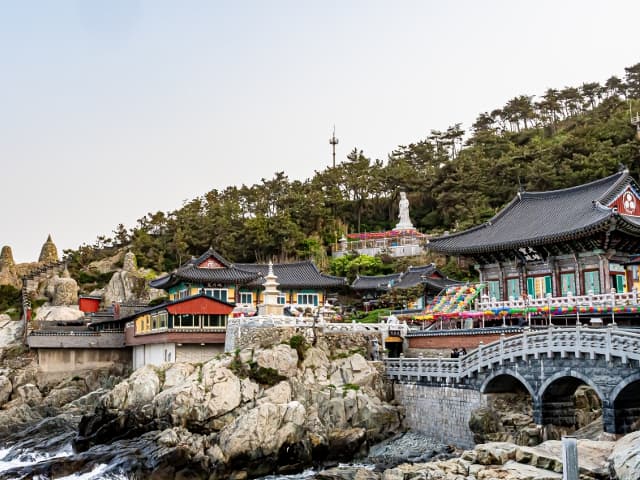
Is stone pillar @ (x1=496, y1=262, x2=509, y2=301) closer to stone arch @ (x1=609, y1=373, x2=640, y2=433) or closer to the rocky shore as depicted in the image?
the rocky shore

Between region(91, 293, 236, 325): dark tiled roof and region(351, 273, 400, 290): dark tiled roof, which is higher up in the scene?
region(351, 273, 400, 290): dark tiled roof

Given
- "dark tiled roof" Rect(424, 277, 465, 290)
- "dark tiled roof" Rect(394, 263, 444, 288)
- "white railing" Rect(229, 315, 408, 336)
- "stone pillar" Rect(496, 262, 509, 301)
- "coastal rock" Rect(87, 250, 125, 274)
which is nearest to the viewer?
"white railing" Rect(229, 315, 408, 336)

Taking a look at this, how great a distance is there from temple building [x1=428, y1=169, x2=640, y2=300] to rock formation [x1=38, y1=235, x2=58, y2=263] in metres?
54.5

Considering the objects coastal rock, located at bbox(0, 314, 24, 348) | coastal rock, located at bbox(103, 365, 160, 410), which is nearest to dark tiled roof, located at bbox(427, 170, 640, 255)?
coastal rock, located at bbox(103, 365, 160, 410)

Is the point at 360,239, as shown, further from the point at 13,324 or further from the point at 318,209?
the point at 13,324

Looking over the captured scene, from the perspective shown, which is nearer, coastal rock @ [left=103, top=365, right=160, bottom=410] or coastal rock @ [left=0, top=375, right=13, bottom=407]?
coastal rock @ [left=103, top=365, right=160, bottom=410]

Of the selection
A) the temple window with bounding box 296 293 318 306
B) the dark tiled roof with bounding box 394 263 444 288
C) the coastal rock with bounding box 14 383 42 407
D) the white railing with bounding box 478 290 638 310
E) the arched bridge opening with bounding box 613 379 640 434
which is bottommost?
the coastal rock with bounding box 14 383 42 407

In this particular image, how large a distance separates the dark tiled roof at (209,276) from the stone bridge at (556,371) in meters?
25.2

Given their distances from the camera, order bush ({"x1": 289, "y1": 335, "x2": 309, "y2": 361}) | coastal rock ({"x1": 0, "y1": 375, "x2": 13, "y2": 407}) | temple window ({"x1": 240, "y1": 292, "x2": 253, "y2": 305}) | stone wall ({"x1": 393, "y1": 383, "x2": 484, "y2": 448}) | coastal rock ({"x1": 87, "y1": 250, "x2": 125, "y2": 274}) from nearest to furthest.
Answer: stone wall ({"x1": 393, "y1": 383, "x2": 484, "y2": 448}) → bush ({"x1": 289, "y1": 335, "x2": 309, "y2": 361}) → coastal rock ({"x1": 0, "y1": 375, "x2": 13, "y2": 407}) → temple window ({"x1": 240, "y1": 292, "x2": 253, "y2": 305}) → coastal rock ({"x1": 87, "y1": 250, "x2": 125, "y2": 274})

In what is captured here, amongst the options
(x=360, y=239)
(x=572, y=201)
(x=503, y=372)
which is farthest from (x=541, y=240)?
(x=360, y=239)

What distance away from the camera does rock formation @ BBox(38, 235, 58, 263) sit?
84.4 meters

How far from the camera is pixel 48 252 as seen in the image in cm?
8494

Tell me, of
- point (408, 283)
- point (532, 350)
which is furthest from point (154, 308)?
point (532, 350)

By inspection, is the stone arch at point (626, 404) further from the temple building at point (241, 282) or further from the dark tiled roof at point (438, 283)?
the temple building at point (241, 282)
